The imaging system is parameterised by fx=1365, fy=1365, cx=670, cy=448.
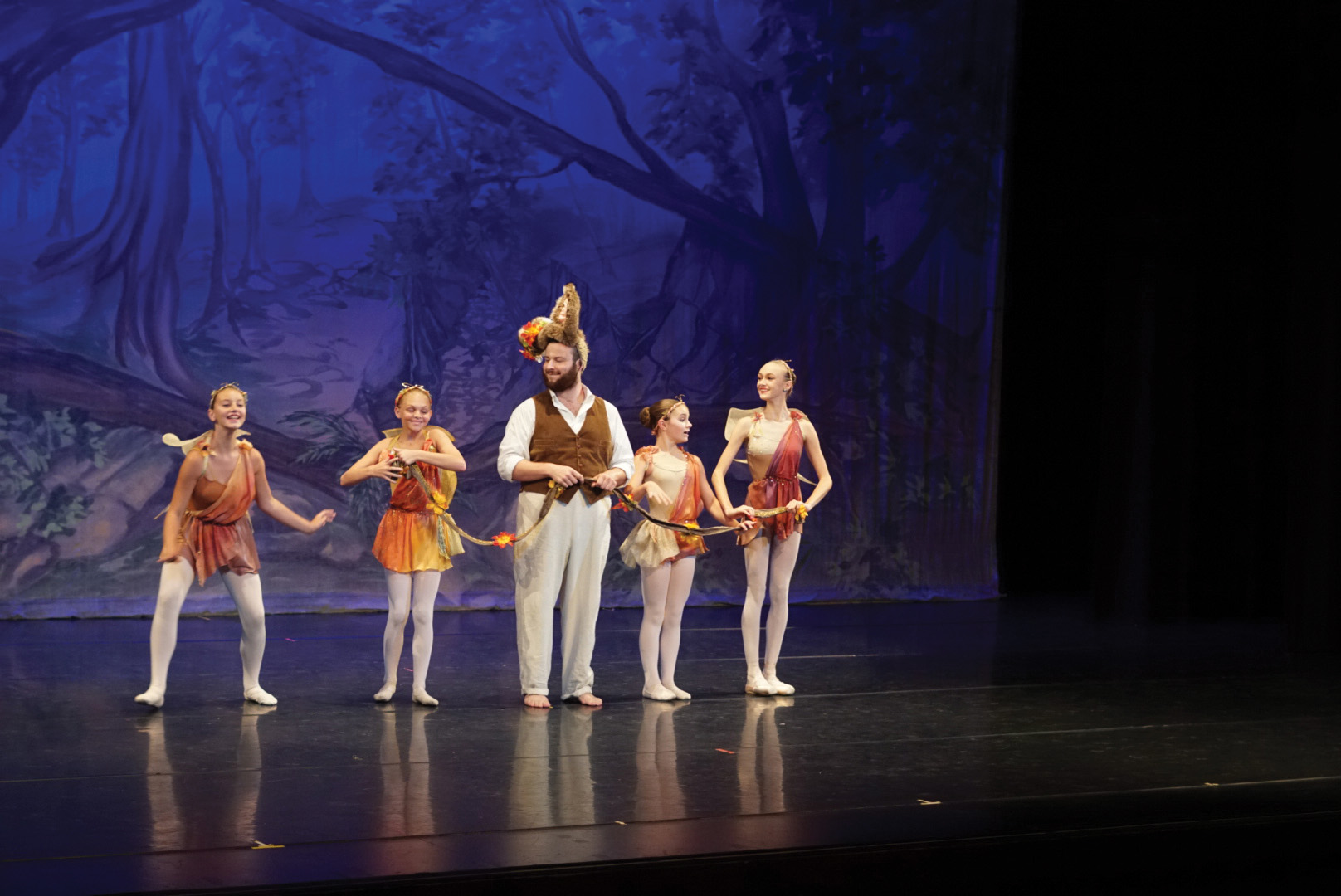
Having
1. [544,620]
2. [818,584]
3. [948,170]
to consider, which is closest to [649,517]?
[544,620]

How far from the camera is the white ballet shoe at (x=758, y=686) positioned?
5.67 m

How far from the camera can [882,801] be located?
153 inches

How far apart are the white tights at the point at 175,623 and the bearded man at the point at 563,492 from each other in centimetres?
100

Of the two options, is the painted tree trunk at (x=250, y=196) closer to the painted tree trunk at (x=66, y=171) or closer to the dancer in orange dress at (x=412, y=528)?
the painted tree trunk at (x=66, y=171)

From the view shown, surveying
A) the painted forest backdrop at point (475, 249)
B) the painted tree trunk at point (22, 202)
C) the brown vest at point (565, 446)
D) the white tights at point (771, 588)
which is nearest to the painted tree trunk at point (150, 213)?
the painted forest backdrop at point (475, 249)

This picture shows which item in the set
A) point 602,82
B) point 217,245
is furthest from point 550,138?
point 217,245

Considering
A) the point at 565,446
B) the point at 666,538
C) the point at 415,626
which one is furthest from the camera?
the point at 666,538

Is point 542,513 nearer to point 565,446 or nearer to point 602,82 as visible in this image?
point 565,446

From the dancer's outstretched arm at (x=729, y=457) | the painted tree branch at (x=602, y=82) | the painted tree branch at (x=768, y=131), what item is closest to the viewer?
the dancer's outstretched arm at (x=729, y=457)

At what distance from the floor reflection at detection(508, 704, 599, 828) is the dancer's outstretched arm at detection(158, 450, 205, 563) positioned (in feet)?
4.76

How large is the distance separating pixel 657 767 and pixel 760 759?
37cm

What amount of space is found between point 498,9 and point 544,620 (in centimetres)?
496

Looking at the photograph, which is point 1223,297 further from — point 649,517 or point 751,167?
point 649,517

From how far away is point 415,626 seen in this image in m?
5.35
